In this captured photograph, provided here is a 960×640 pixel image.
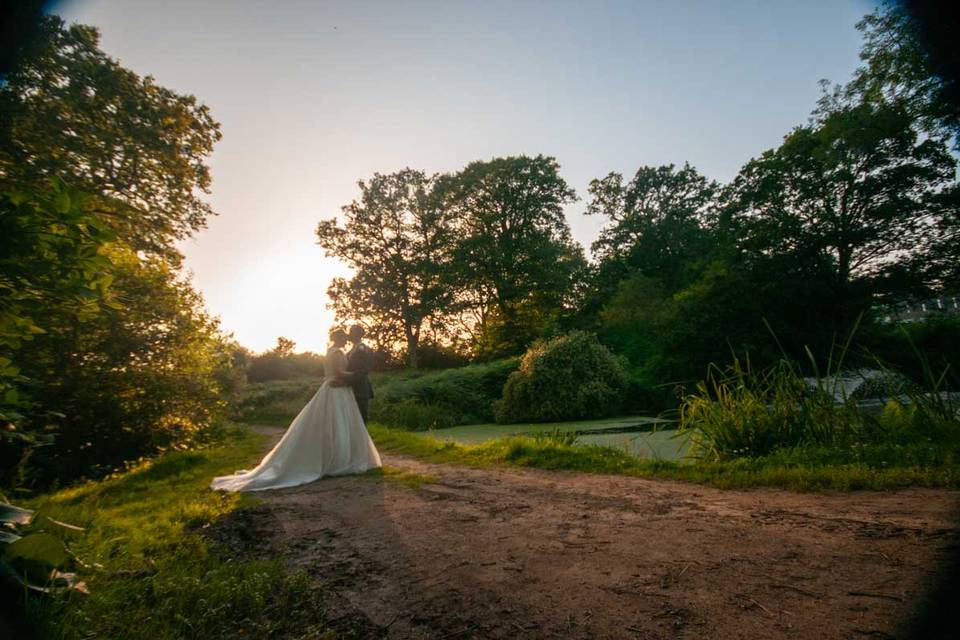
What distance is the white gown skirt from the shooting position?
21.4 ft

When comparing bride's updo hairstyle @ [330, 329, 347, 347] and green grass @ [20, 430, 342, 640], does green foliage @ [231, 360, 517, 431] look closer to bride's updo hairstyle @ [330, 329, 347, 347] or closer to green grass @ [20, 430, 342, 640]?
bride's updo hairstyle @ [330, 329, 347, 347]

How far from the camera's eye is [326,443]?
712 cm

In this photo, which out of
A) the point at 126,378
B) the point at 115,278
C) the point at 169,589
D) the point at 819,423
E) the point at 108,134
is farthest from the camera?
the point at 108,134

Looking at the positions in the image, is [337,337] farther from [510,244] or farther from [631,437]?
[510,244]

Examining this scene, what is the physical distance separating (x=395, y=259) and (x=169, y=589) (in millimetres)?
33533

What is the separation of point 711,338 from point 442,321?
2259 centimetres

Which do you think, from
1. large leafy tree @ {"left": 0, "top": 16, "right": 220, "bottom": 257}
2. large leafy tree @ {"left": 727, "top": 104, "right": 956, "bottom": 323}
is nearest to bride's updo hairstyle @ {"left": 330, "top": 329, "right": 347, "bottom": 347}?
large leafy tree @ {"left": 0, "top": 16, "right": 220, "bottom": 257}

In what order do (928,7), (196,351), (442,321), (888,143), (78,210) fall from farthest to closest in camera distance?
1. (442,321)
2. (888,143)
3. (928,7)
4. (196,351)
5. (78,210)

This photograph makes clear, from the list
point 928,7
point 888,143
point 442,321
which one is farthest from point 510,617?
point 442,321

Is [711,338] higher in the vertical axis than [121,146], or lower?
lower

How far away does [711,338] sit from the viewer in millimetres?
13602

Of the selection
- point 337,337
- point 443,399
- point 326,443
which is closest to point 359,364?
point 337,337

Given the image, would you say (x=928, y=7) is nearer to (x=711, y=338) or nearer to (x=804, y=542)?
(x=711, y=338)

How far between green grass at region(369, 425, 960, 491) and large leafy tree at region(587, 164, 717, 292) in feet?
109
